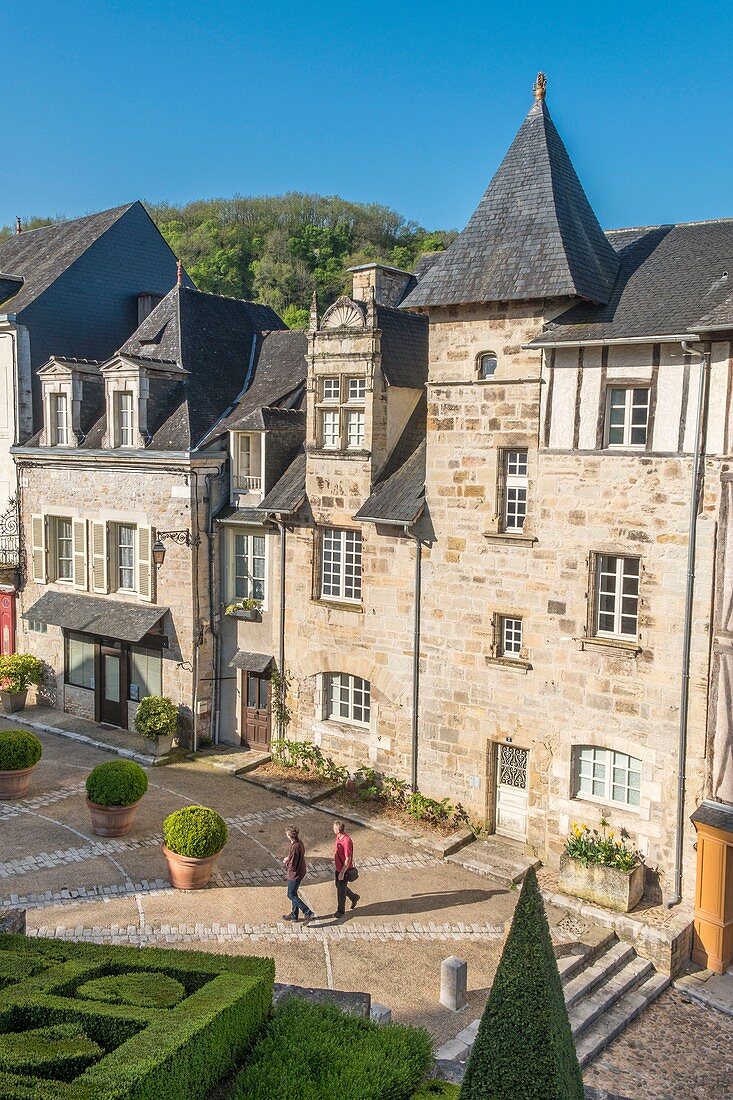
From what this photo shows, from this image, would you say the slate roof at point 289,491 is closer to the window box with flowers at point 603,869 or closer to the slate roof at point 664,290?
the slate roof at point 664,290

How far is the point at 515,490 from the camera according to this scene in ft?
50.3

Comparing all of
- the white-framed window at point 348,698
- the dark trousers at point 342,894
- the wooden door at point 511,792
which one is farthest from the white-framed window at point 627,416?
the dark trousers at point 342,894

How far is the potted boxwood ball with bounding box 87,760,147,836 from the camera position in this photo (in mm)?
14570

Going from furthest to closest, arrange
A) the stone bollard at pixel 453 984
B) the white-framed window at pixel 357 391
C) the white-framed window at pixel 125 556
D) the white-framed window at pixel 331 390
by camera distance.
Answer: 1. the white-framed window at pixel 125 556
2. the white-framed window at pixel 331 390
3. the white-framed window at pixel 357 391
4. the stone bollard at pixel 453 984

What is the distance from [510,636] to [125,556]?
31.4 feet

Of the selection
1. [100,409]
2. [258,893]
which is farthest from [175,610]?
[258,893]

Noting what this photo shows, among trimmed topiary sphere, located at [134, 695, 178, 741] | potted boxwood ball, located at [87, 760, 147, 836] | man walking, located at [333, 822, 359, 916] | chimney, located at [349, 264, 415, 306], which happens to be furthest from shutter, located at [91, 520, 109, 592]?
man walking, located at [333, 822, 359, 916]

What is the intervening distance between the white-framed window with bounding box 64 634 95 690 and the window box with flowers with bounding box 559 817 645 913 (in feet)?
39.4

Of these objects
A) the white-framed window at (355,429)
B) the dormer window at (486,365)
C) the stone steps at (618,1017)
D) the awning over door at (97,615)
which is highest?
the dormer window at (486,365)

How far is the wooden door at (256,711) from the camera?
1931 cm

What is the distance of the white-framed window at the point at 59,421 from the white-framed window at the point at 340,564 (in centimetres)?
769

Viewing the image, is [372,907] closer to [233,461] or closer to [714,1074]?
[714,1074]

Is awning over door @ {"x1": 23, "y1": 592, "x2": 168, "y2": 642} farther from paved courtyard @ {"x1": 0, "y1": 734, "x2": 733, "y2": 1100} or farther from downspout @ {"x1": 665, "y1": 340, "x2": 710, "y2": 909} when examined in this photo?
downspout @ {"x1": 665, "y1": 340, "x2": 710, "y2": 909}

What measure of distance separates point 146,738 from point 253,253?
127 feet
